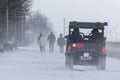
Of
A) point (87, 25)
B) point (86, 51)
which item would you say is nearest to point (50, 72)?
point (86, 51)

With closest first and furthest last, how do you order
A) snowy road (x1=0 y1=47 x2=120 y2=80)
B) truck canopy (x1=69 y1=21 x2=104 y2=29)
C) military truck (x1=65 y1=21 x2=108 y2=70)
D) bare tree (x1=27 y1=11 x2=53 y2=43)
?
snowy road (x1=0 y1=47 x2=120 y2=80) < military truck (x1=65 y1=21 x2=108 y2=70) < truck canopy (x1=69 y1=21 x2=104 y2=29) < bare tree (x1=27 y1=11 x2=53 y2=43)

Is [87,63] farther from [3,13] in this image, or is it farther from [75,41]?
[3,13]

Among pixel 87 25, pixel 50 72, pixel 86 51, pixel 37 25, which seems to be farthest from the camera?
pixel 37 25

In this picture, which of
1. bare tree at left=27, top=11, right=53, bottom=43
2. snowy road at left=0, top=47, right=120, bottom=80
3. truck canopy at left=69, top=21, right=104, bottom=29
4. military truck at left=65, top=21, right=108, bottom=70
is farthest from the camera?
bare tree at left=27, top=11, right=53, bottom=43

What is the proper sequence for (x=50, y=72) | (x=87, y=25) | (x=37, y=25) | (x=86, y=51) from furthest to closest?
(x=37, y=25)
(x=87, y=25)
(x=86, y=51)
(x=50, y=72)

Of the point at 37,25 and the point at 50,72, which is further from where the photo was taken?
the point at 37,25

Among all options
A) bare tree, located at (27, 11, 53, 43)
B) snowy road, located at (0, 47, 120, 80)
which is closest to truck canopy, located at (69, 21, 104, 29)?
snowy road, located at (0, 47, 120, 80)

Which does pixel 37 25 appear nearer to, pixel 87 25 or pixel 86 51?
pixel 87 25

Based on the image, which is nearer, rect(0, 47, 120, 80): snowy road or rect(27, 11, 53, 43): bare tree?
rect(0, 47, 120, 80): snowy road

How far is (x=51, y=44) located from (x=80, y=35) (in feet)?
83.5

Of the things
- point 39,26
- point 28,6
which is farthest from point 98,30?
point 39,26

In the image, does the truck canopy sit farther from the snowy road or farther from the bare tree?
the bare tree

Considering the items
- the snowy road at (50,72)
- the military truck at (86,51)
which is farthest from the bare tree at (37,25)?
the military truck at (86,51)

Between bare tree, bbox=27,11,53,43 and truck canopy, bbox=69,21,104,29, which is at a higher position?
truck canopy, bbox=69,21,104,29
